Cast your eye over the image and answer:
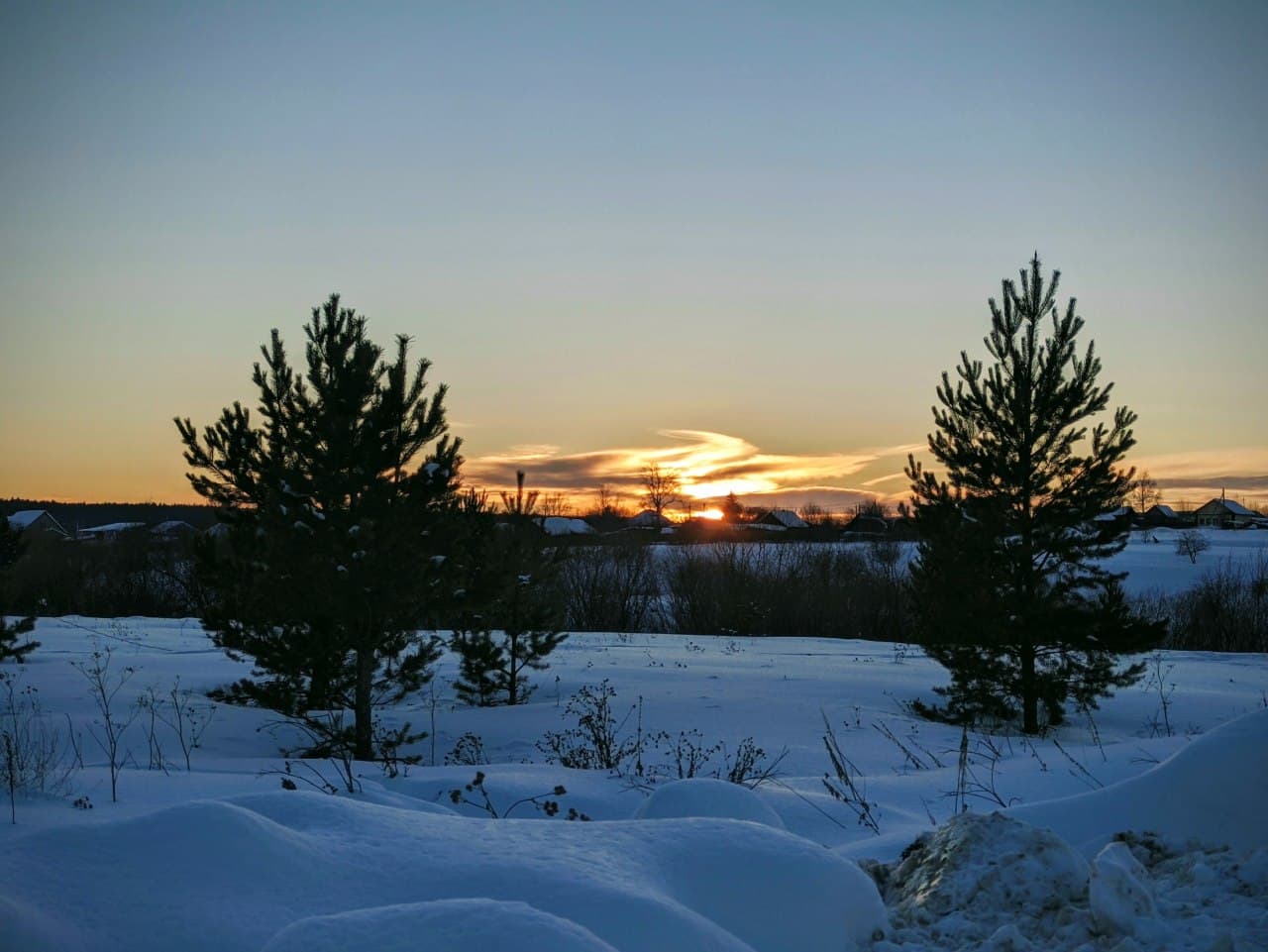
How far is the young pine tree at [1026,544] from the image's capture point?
40.0ft

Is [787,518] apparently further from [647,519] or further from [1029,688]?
[1029,688]

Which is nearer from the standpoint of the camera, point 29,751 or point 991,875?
point 991,875

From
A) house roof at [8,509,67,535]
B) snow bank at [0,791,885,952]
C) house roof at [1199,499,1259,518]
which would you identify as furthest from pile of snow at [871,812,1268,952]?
house roof at [1199,499,1259,518]

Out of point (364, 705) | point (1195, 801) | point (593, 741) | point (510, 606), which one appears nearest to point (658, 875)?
point (1195, 801)

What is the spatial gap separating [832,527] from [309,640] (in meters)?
71.9

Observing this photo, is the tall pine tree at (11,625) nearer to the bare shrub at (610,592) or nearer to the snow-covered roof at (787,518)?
the bare shrub at (610,592)

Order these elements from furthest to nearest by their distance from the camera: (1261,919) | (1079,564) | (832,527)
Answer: (832,527) → (1079,564) → (1261,919)

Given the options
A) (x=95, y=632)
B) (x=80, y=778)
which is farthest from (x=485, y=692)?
(x=95, y=632)

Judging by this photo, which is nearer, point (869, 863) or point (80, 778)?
point (869, 863)

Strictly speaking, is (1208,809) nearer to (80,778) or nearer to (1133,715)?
(80,778)

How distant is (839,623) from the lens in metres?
28.2

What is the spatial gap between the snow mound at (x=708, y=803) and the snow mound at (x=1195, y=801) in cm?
120

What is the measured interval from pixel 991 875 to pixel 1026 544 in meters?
10.4

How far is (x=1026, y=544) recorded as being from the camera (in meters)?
12.3
